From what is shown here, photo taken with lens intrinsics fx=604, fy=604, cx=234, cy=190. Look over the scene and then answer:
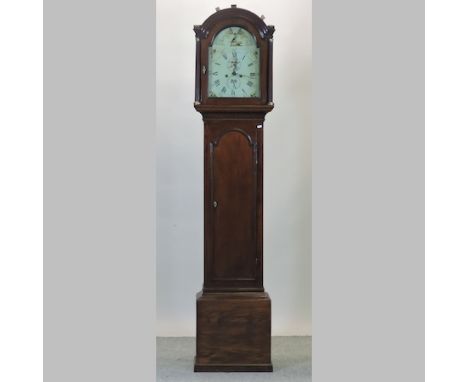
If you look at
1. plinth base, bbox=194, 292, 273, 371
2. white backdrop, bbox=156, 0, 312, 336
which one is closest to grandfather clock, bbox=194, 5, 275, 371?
plinth base, bbox=194, 292, 273, 371

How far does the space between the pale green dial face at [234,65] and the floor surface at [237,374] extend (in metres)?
1.83

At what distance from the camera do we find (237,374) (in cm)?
392

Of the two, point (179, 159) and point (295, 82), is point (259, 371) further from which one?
point (295, 82)

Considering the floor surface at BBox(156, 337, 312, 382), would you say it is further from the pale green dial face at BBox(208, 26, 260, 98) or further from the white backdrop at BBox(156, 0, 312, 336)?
the pale green dial face at BBox(208, 26, 260, 98)

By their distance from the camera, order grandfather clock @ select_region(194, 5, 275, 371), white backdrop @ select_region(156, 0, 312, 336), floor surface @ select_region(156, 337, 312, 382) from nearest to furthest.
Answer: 1. floor surface @ select_region(156, 337, 312, 382)
2. grandfather clock @ select_region(194, 5, 275, 371)
3. white backdrop @ select_region(156, 0, 312, 336)

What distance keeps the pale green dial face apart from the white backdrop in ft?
3.02

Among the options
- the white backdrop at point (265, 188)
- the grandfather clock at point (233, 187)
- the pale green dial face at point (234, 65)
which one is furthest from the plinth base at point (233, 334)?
the pale green dial face at point (234, 65)

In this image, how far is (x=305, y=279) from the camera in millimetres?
4930

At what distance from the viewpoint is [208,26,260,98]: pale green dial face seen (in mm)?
4012

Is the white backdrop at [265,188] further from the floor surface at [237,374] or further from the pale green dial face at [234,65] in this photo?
the pale green dial face at [234,65]

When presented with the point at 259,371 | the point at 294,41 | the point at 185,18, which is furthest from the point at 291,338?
the point at 185,18

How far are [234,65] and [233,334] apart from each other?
177 cm

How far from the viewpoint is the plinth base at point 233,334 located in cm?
395

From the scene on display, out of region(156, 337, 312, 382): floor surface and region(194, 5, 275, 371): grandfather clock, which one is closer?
region(156, 337, 312, 382): floor surface
